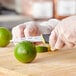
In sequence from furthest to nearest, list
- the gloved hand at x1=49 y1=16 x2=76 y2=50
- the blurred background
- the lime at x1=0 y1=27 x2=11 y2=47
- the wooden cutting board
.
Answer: the blurred background < the lime at x1=0 y1=27 x2=11 y2=47 < the gloved hand at x1=49 y1=16 x2=76 y2=50 < the wooden cutting board

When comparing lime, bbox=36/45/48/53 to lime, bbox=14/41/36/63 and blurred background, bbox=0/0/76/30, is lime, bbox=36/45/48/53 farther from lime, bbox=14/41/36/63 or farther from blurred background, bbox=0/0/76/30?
blurred background, bbox=0/0/76/30

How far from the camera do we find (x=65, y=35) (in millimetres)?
1081

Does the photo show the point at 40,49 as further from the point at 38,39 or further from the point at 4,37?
the point at 4,37

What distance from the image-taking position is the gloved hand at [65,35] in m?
1.07

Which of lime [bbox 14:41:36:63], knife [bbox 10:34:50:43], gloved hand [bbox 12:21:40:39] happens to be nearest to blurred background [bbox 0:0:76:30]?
gloved hand [bbox 12:21:40:39]

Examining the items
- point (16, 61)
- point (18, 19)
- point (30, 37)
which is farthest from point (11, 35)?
point (18, 19)

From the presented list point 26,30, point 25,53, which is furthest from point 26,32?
point 25,53

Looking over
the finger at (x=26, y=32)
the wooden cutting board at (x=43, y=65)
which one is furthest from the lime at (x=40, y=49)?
the finger at (x=26, y=32)

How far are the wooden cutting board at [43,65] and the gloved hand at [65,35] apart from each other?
0.21 ft

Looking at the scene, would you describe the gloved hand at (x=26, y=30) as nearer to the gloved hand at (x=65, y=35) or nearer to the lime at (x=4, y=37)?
the lime at (x=4, y=37)

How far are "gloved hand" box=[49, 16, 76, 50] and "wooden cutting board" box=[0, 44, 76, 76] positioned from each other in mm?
64

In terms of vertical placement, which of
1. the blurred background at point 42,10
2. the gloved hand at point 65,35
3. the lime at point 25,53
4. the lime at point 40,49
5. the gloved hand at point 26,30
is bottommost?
the blurred background at point 42,10

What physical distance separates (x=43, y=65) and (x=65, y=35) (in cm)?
14

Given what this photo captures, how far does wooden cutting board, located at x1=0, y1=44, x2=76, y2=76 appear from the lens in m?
0.97
